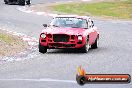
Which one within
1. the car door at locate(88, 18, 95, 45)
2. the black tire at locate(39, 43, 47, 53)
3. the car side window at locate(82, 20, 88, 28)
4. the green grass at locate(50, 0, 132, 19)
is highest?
the car side window at locate(82, 20, 88, 28)

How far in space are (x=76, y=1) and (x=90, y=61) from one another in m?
40.0

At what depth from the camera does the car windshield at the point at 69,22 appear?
674 inches

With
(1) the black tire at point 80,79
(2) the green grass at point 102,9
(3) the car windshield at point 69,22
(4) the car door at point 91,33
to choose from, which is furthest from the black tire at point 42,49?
(2) the green grass at point 102,9

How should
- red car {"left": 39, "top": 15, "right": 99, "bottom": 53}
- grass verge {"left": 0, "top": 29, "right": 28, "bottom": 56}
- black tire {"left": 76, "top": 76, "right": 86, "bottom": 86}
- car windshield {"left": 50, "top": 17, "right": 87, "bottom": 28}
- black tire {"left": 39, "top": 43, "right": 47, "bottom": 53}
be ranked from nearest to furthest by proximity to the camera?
1. black tire {"left": 76, "top": 76, "right": 86, "bottom": 86}
2. red car {"left": 39, "top": 15, "right": 99, "bottom": 53}
3. grass verge {"left": 0, "top": 29, "right": 28, "bottom": 56}
4. black tire {"left": 39, "top": 43, "right": 47, "bottom": 53}
5. car windshield {"left": 50, "top": 17, "right": 87, "bottom": 28}

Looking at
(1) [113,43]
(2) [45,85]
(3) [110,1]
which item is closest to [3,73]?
(2) [45,85]

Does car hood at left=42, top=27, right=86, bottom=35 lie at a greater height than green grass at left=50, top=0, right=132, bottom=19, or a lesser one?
greater

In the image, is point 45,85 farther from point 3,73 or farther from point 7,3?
point 7,3

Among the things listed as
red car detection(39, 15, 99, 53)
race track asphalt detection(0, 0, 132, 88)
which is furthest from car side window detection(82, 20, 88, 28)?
race track asphalt detection(0, 0, 132, 88)

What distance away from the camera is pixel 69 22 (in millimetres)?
17234

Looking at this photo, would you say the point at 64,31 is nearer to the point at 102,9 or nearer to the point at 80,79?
the point at 80,79

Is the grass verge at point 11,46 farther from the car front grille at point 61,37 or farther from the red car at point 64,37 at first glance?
the car front grille at point 61,37

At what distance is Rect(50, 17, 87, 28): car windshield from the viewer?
17109 millimetres

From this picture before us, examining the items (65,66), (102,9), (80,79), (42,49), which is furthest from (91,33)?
(102,9)

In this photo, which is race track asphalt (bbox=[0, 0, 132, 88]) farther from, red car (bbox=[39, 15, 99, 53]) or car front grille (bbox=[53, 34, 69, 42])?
car front grille (bbox=[53, 34, 69, 42])
